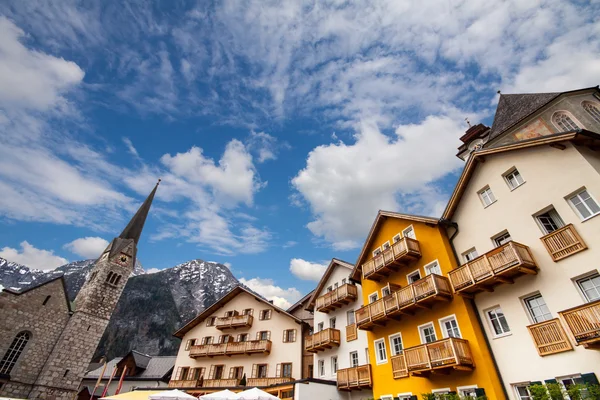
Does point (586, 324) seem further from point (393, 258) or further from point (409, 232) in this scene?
point (409, 232)

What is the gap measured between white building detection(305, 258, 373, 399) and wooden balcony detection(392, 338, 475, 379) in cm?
514

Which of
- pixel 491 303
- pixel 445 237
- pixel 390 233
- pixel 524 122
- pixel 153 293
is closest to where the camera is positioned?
pixel 491 303

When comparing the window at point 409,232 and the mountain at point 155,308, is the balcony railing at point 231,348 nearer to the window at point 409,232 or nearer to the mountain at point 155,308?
the window at point 409,232

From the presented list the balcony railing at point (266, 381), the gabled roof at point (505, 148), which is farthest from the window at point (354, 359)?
the gabled roof at point (505, 148)

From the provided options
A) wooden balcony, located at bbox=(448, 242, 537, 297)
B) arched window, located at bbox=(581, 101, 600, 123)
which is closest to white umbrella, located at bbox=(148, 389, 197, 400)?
wooden balcony, located at bbox=(448, 242, 537, 297)

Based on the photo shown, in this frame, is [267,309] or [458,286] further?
[267,309]

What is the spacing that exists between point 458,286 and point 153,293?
132 m

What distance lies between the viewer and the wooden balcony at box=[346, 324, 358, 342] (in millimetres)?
23897

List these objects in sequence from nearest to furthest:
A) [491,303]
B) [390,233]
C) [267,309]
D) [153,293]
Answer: [491,303]
[390,233]
[267,309]
[153,293]

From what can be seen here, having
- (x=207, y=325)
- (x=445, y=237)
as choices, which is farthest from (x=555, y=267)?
(x=207, y=325)

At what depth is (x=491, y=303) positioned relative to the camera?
→ 595 inches

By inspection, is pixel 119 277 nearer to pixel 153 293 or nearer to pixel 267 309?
pixel 267 309

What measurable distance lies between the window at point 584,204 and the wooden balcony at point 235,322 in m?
29.1

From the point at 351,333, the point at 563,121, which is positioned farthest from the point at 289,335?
the point at 563,121
